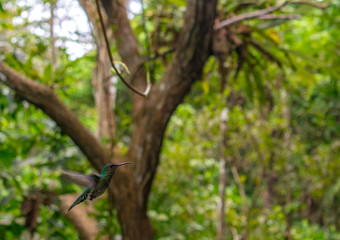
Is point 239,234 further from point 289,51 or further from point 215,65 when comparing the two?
point 289,51

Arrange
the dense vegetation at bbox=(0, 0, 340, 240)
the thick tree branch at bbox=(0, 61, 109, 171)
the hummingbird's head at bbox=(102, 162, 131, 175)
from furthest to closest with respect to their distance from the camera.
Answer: the dense vegetation at bbox=(0, 0, 340, 240)
the thick tree branch at bbox=(0, 61, 109, 171)
the hummingbird's head at bbox=(102, 162, 131, 175)

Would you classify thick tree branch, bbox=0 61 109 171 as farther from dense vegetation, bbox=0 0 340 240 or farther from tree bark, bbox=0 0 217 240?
dense vegetation, bbox=0 0 340 240

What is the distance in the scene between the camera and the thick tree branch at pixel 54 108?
888 millimetres

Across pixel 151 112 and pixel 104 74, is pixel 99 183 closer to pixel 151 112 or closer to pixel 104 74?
pixel 104 74

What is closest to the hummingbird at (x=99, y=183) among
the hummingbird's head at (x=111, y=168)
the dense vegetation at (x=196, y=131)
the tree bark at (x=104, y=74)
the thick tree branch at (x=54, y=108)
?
the hummingbird's head at (x=111, y=168)

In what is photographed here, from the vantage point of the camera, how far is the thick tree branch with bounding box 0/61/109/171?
0.89 metres

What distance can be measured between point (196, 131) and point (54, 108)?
1653mm

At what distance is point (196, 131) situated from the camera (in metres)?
2.50

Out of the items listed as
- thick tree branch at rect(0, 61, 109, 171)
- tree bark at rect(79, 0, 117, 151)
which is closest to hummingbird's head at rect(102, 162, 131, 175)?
tree bark at rect(79, 0, 117, 151)

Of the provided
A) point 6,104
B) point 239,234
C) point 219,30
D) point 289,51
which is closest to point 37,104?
point 6,104

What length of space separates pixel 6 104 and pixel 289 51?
948 millimetres

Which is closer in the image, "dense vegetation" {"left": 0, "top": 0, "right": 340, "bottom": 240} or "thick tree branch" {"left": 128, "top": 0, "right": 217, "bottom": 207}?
"thick tree branch" {"left": 128, "top": 0, "right": 217, "bottom": 207}

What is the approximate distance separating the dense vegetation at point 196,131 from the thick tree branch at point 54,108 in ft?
0.35

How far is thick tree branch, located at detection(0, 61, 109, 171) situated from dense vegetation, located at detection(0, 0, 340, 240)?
11 centimetres
